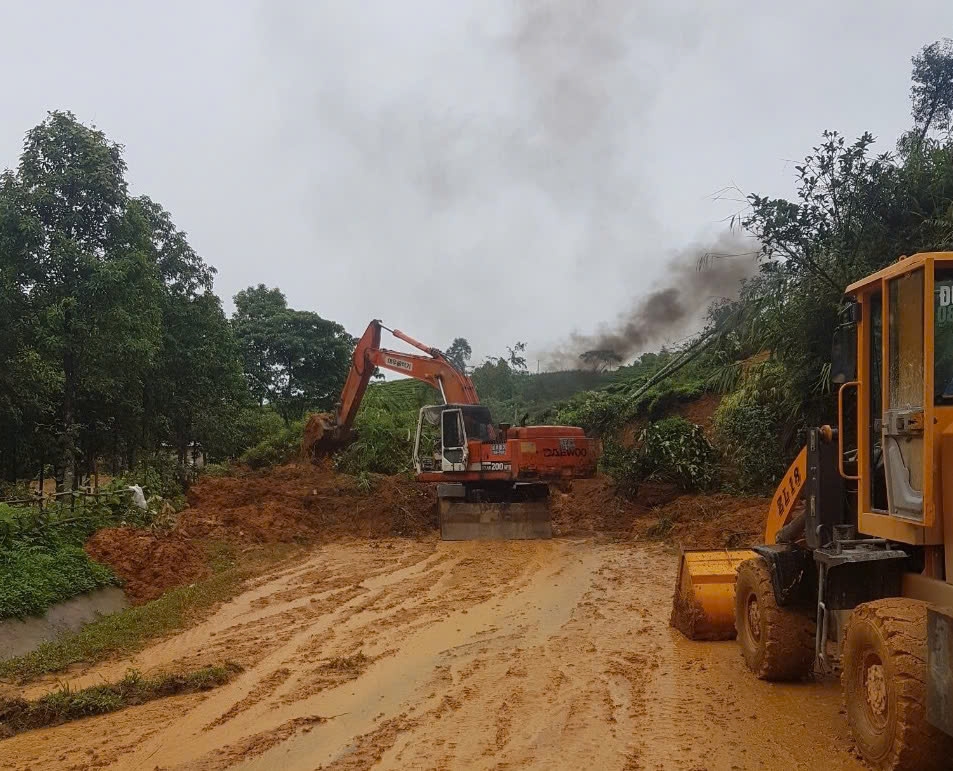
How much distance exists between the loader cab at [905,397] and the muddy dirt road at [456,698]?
1428 mm

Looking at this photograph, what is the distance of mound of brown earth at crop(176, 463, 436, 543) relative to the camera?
1465cm

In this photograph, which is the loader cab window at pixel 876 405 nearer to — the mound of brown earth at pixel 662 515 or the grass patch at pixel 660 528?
the mound of brown earth at pixel 662 515

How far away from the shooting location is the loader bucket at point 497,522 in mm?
15555

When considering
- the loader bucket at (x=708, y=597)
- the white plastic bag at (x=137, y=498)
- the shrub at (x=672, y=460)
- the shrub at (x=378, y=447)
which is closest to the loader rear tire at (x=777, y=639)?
the loader bucket at (x=708, y=597)

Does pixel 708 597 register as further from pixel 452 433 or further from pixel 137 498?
pixel 452 433

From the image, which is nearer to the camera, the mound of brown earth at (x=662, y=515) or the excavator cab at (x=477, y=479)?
the mound of brown earth at (x=662, y=515)

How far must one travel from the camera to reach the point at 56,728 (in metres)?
5.79

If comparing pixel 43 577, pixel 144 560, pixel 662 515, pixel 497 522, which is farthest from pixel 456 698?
pixel 662 515

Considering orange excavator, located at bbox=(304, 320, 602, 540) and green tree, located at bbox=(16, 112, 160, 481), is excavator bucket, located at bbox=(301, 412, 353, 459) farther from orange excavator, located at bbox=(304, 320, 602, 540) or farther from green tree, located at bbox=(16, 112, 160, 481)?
green tree, located at bbox=(16, 112, 160, 481)

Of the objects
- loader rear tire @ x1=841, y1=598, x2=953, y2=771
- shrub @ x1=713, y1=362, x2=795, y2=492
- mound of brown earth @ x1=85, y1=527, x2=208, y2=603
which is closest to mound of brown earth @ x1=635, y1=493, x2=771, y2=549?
shrub @ x1=713, y1=362, x2=795, y2=492

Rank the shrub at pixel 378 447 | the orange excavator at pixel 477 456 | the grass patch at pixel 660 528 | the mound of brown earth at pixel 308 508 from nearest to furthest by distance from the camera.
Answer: the mound of brown earth at pixel 308 508
the grass patch at pixel 660 528
the orange excavator at pixel 477 456
the shrub at pixel 378 447

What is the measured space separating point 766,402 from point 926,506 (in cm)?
1208

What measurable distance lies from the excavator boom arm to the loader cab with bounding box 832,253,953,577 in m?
12.3

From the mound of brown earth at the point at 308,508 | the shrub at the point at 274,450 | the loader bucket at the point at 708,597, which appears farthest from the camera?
the shrub at the point at 274,450
